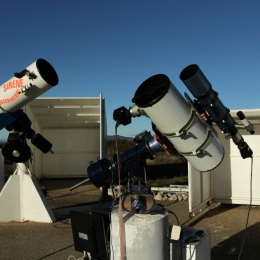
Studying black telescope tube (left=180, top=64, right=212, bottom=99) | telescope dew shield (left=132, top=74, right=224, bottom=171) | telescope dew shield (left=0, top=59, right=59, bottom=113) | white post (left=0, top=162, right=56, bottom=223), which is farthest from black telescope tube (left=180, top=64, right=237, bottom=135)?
white post (left=0, top=162, right=56, bottom=223)

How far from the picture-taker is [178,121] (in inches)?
124

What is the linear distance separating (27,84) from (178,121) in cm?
263

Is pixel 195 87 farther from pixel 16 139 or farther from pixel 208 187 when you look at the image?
pixel 208 187

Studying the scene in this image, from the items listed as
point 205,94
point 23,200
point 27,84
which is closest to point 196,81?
point 205,94

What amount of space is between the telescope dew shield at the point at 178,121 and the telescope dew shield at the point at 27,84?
1989 millimetres

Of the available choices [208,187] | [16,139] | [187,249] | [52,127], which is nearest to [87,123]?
[52,127]

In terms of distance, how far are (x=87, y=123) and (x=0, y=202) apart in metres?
5.97

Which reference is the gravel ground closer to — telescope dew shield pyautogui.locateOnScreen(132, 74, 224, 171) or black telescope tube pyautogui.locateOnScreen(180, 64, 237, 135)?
telescope dew shield pyautogui.locateOnScreen(132, 74, 224, 171)

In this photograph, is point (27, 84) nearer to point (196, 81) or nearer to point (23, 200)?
point (196, 81)

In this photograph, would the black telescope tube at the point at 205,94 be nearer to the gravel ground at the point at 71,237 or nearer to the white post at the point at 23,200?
the gravel ground at the point at 71,237

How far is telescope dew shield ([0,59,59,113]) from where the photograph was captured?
16.1 feet

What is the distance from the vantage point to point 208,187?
8383 mm

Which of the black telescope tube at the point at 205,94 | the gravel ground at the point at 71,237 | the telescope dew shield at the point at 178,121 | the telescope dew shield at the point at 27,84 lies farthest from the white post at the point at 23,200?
the black telescope tube at the point at 205,94

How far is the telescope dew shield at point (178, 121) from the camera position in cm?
308
